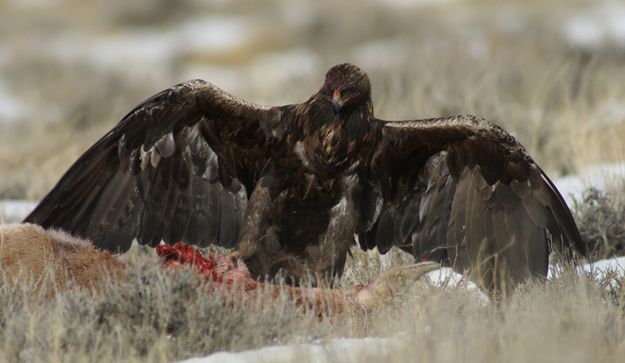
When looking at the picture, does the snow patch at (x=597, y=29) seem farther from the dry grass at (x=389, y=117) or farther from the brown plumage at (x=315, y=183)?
the brown plumage at (x=315, y=183)

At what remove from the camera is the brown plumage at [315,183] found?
6633 millimetres

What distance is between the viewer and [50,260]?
5797 millimetres

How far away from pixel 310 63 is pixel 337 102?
1338cm

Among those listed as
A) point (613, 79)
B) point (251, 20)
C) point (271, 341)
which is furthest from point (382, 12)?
point (271, 341)

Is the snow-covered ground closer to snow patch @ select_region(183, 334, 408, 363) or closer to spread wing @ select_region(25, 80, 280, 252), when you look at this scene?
snow patch @ select_region(183, 334, 408, 363)

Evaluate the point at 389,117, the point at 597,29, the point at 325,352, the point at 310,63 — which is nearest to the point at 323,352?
the point at 325,352

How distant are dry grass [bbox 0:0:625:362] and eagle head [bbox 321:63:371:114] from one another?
1200 millimetres

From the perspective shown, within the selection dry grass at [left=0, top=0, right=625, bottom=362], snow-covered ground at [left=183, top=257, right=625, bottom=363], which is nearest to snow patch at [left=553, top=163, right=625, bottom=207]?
dry grass at [left=0, top=0, right=625, bottom=362]

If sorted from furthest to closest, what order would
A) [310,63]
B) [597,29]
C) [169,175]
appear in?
[310,63]
[597,29]
[169,175]

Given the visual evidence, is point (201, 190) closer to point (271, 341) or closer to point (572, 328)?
point (271, 341)

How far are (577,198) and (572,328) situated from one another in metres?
4.43

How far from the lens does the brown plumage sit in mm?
6633

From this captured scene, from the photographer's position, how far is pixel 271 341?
506cm

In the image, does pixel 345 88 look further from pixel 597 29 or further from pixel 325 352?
pixel 597 29
